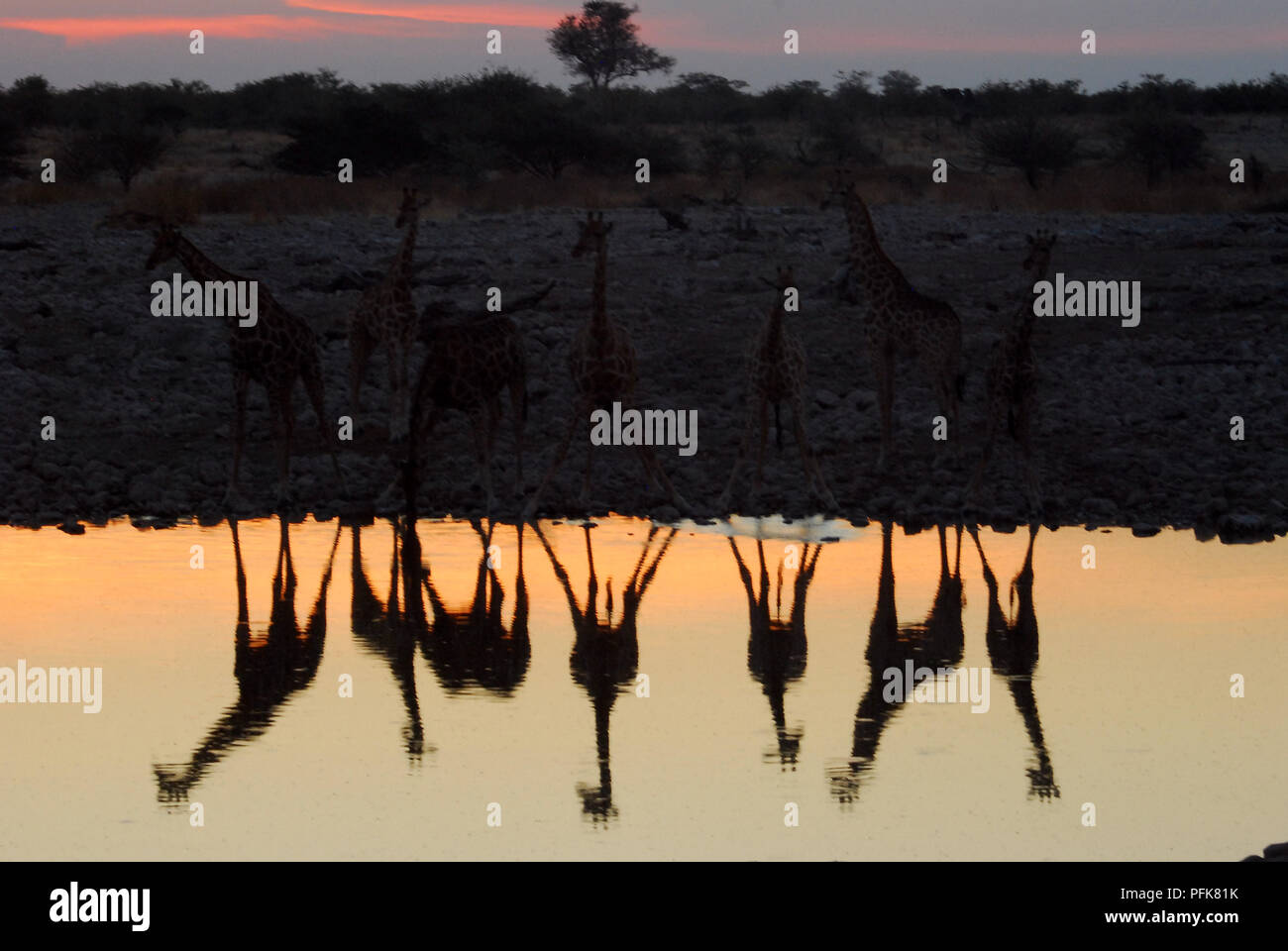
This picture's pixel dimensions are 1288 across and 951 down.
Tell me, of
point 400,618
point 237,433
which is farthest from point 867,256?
point 400,618

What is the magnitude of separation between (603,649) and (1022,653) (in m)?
2.15

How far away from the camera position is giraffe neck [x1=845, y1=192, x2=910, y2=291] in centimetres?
1575

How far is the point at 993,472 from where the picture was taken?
15203 mm

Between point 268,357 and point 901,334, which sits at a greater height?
point 901,334

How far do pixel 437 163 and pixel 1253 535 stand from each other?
1144 inches

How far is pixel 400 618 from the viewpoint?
36.1 ft

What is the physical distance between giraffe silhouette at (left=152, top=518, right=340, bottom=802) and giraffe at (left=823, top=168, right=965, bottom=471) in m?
5.10

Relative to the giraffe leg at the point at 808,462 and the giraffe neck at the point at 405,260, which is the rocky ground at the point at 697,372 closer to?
the giraffe leg at the point at 808,462

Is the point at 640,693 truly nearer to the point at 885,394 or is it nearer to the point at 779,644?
the point at 779,644

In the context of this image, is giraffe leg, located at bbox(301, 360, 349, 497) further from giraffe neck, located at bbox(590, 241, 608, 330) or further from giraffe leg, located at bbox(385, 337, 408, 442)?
giraffe neck, located at bbox(590, 241, 608, 330)

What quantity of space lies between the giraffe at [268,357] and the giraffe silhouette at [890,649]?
14.4 feet

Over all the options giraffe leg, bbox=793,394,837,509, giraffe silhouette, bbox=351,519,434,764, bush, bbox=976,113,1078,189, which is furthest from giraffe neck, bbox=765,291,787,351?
bush, bbox=976,113,1078,189
